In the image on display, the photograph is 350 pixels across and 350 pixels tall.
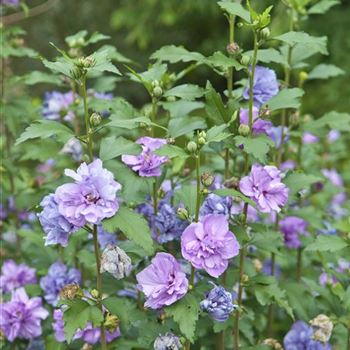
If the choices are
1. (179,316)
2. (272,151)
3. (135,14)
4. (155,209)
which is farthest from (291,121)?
(135,14)

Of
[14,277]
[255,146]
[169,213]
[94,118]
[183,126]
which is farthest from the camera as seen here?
[14,277]

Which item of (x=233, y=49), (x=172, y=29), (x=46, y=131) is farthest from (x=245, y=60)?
(x=172, y=29)

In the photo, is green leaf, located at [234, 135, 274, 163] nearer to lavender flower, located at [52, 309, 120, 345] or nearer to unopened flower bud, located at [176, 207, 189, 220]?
unopened flower bud, located at [176, 207, 189, 220]

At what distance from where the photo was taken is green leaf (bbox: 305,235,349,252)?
1.99 metres

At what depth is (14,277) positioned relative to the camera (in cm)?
251

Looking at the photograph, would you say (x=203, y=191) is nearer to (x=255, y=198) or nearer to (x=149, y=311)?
(x=255, y=198)

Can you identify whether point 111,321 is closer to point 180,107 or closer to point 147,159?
point 147,159

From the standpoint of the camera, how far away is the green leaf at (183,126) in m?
2.06

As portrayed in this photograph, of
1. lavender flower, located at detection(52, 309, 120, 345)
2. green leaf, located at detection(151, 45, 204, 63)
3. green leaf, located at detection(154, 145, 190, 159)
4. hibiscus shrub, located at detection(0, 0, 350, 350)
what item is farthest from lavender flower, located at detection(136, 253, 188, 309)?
green leaf, located at detection(151, 45, 204, 63)

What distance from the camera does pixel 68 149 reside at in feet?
8.30

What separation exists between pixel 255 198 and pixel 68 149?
86 cm

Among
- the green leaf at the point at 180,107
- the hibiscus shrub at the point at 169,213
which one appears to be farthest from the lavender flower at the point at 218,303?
the green leaf at the point at 180,107

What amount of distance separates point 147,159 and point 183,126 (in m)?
0.22

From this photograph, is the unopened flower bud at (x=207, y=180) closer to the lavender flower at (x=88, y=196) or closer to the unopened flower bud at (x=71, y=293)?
the lavender flower at (x=88, y=196)
